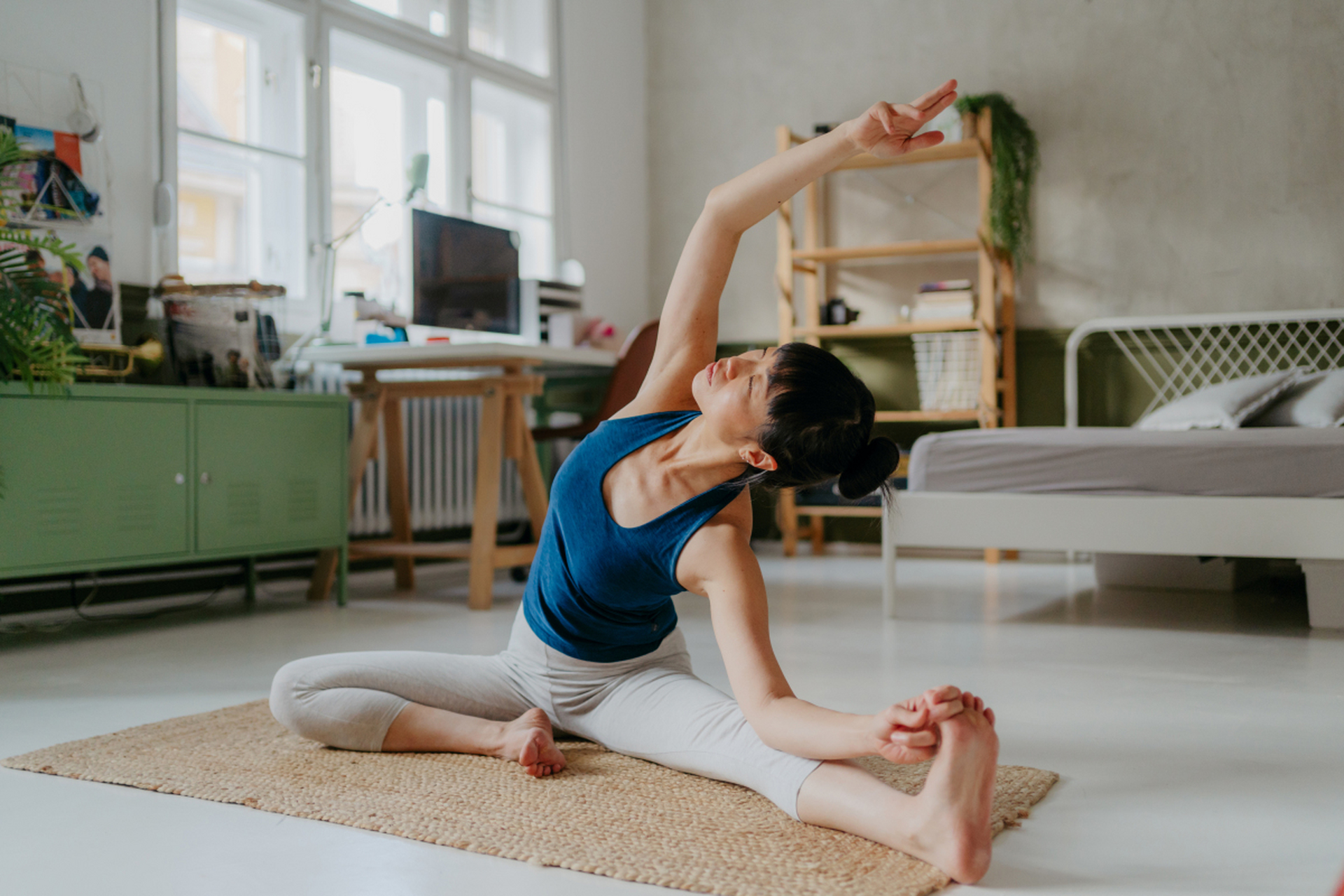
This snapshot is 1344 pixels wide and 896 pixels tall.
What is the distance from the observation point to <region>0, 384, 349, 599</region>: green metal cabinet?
2531 mm

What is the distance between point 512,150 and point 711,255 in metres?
3.60

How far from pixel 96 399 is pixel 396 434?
112 centimetres

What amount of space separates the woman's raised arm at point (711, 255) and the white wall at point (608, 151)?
350 cm

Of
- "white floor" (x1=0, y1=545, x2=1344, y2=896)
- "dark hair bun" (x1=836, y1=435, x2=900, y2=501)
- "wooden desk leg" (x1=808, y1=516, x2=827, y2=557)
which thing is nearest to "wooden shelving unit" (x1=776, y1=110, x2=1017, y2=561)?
"wooden desk leg" (x1=808, y1=516, x2=827, y2=557)

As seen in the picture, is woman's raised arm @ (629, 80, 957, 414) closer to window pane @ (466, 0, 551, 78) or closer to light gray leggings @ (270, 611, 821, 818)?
light gray leggings @ (270, 611, 821, 818)

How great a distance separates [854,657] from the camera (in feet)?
8.03

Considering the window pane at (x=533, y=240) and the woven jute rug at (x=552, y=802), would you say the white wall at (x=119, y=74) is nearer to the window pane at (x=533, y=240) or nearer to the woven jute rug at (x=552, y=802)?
the window pane at (x=533, y=240)

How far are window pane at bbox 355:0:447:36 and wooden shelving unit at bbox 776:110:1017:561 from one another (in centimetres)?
140

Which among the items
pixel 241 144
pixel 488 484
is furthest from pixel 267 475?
pixel 241 144

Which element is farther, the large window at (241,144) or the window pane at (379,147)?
the window pane at (379,147)

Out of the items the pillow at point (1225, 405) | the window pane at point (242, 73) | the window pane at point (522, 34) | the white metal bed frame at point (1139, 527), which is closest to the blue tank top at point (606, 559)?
the white metal bed frame at point (1139, 527)

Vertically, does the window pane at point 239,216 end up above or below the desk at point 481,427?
above

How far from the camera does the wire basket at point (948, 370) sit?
4555 mm

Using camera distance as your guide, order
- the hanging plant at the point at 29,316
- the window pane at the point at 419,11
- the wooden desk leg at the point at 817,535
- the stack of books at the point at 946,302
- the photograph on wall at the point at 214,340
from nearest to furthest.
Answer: the hanging plant at the point at 29,316, the photograph on wall at the point at 214,340, the window pane at the point at 419,11, the stack of books at the point at 946,302, the wooden desk leg at the point at 817,535
